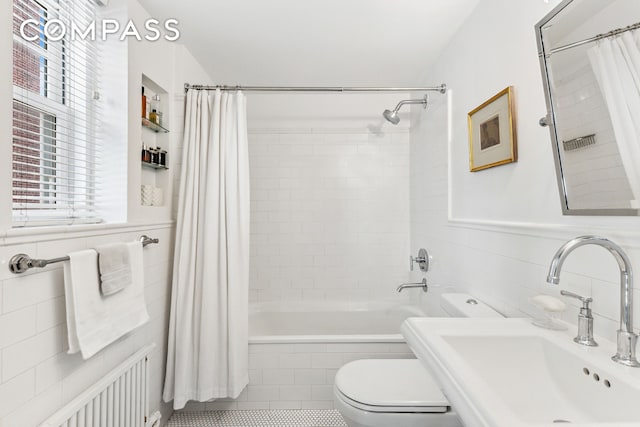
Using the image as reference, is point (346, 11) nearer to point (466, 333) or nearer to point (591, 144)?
point (591, 144)

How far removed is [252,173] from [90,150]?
61.8 inches

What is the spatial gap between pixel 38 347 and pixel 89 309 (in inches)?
6.8

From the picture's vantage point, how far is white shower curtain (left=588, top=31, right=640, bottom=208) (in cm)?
82

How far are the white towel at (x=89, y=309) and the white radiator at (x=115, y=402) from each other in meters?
0.17

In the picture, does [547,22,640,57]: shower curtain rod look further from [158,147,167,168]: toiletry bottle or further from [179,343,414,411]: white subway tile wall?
[158,147,167,168]: toiletry bottle

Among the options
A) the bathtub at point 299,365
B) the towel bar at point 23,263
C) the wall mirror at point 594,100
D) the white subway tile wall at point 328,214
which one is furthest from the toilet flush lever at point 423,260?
the towel bar at point 23,263

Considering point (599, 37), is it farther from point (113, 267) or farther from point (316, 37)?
point (113, 267)

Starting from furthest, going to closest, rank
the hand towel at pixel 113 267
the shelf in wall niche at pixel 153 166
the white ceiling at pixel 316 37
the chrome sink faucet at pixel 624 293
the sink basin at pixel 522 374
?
the shelf in wall niche at pixel 153 166 < the white ceiling at pixel 316 37 < the hand towel at pixel 113 267 < the chrome sink faucet at pixel 624 293 < the sink basin at pixel 522 374

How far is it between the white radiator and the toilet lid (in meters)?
0.95

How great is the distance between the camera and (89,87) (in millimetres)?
1515

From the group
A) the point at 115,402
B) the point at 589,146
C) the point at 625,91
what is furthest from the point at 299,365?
the point at 625,91

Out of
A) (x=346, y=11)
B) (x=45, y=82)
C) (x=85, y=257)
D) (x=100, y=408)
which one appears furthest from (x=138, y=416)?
(x=346, y=11)

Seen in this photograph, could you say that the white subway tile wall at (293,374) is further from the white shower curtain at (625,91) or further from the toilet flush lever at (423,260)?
the white shower curtain at (625,91)

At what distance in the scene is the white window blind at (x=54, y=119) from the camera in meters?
1.16
